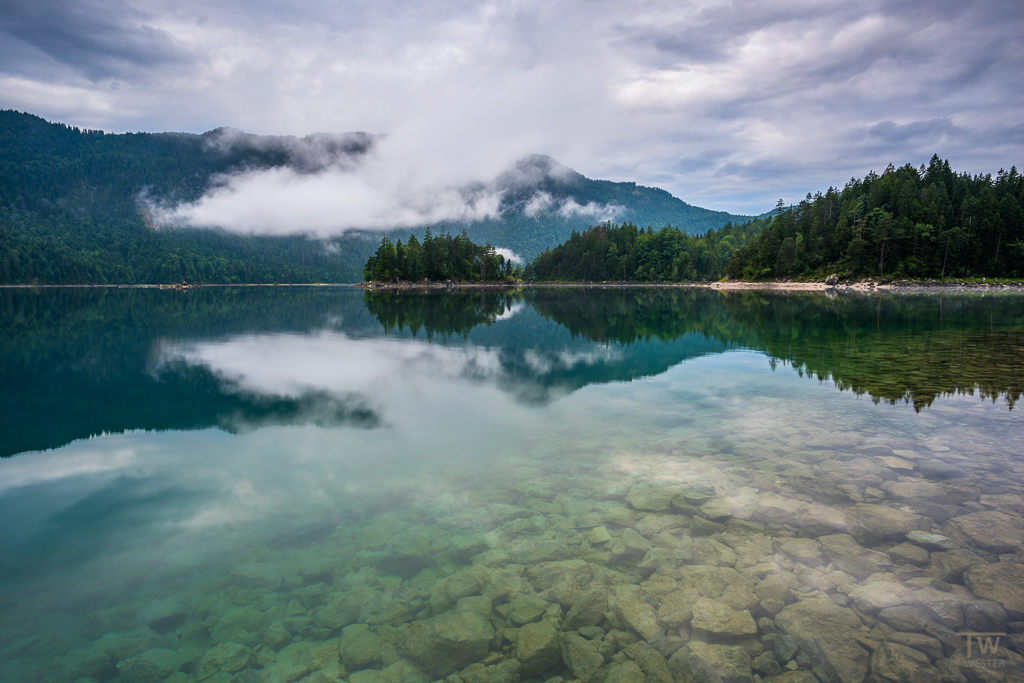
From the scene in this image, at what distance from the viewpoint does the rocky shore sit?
16.3 feet

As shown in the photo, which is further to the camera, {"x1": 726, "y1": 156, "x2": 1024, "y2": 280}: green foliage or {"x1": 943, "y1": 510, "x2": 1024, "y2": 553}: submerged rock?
{"x1": 726, "y1": 156, "x2": 1024, "y2": 280}: green foliage

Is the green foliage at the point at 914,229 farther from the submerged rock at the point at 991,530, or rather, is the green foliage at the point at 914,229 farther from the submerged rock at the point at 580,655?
the submerged rock at the point at 580,655

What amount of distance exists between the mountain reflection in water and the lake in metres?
0.27

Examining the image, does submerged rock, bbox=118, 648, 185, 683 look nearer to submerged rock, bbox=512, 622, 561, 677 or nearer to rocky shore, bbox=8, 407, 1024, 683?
rocky shore, bbox=8, 407, 1024, 683

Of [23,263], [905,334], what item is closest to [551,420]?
[905,334]

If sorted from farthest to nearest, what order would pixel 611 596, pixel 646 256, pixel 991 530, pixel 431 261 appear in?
pixel 646 256
pixel 431 261
pixel 991 530
pixel 611 596

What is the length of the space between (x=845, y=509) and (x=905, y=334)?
2798 centimetres

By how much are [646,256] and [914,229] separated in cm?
8299

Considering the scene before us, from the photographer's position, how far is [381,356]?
2466 cm

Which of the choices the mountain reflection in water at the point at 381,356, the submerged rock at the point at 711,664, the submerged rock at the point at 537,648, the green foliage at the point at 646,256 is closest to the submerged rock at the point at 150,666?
the submerged rock at the point at 537,648

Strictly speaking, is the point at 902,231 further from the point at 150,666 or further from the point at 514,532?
the point at 150,666

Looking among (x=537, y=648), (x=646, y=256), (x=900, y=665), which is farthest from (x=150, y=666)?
(x=646, y=256)

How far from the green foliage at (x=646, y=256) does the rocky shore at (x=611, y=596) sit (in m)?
174

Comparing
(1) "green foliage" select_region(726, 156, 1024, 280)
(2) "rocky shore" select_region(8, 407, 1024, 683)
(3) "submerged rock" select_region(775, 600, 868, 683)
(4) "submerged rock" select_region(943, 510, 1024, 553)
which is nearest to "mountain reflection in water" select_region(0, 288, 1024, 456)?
(2) "rocky shore" select_region(8, 407, 1024, 683)
